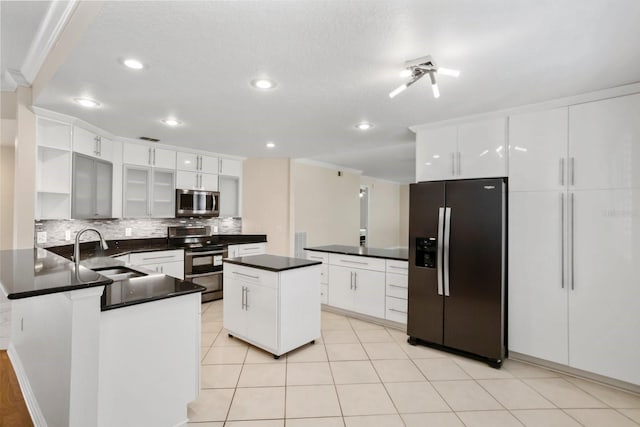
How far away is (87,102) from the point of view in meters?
2.91

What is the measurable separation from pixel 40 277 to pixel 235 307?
2.07 meters

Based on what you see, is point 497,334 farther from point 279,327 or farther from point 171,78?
→ point 171,78

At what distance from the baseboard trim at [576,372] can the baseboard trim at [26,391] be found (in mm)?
3811

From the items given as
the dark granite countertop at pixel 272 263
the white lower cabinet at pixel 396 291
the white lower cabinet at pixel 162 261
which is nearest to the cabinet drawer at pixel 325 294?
the white lower cabinet at pixel 396 291

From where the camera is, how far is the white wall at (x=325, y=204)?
6.15 meters

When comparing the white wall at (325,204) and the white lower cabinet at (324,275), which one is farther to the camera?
the white wall at (325,204)

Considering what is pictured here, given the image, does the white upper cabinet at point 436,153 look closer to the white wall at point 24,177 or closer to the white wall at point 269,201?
the white wall at point 269,201

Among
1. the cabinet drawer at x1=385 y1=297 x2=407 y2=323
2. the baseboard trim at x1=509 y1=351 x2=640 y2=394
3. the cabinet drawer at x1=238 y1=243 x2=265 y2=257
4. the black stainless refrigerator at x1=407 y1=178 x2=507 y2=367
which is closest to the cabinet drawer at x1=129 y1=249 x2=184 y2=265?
the cabinet drawer at x1=238 y1=243 x2=265 y2=257

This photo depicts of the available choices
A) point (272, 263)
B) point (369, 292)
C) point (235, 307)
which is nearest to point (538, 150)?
point (369, 292)

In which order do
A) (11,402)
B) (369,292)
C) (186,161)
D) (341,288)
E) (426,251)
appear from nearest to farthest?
(11,402)
(426,251)
(369,292)
(341,288)
(186,161)

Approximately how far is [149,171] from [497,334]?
4.86 metres

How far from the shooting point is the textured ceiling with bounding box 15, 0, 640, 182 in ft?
5.25

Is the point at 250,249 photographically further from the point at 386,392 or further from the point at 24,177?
the point at 386,392

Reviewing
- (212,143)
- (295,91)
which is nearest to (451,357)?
(295,91)
